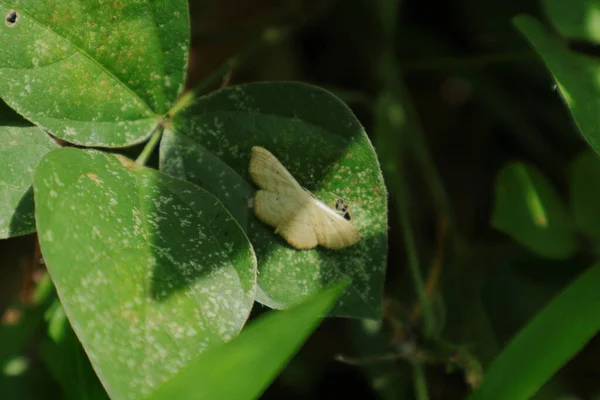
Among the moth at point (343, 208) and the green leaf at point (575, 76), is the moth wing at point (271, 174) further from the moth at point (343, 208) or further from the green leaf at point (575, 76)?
the green leaf at point (575, 76)

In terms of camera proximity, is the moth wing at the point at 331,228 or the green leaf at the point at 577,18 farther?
the green leaf at the point at 577,18

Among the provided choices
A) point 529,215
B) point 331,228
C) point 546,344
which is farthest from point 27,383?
point 529,215

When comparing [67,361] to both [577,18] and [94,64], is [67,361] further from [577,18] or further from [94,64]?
[577,18]

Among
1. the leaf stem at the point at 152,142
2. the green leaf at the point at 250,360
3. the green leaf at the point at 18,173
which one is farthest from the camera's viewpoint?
the leaf stem at the point at 152,142

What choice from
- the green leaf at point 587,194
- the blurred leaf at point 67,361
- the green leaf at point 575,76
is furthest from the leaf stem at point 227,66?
the green leaf at point 587,194

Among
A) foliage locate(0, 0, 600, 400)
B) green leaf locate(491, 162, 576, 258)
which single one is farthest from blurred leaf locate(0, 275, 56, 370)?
green leaf locate(491, 162, 576, 258)

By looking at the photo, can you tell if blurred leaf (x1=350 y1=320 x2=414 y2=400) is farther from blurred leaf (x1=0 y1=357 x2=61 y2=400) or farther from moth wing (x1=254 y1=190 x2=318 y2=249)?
blurred leaf (x1=0 y1=357 x2=61 y2=400)
